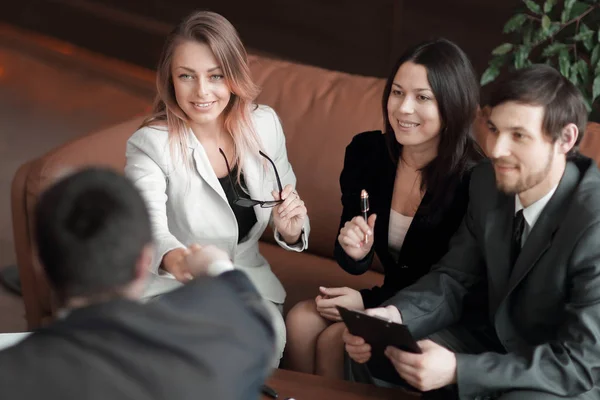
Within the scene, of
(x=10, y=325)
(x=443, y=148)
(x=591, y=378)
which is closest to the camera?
(x=591, y=378)

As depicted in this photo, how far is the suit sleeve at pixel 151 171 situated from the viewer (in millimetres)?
2191

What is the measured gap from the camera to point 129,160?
7.57 ft

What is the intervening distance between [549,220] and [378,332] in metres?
0.46

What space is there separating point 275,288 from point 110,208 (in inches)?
51.6

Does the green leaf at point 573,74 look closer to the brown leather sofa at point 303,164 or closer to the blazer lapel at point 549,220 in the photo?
the brown leather sofa at point 303,164

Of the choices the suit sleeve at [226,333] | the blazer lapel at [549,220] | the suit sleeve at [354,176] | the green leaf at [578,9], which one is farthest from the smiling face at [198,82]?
the green leaf at [578,9]

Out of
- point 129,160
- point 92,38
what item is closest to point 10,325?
point 129,160

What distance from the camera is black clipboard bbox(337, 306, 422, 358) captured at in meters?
1.79

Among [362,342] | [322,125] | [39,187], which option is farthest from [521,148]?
[39,187]

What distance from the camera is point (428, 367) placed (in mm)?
1849

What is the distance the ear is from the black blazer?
0.37 m

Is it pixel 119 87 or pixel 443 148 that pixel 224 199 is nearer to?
pixel 443 148

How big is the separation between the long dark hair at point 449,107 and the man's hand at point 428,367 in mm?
462

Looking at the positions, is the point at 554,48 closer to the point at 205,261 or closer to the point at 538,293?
the point at 538,293
